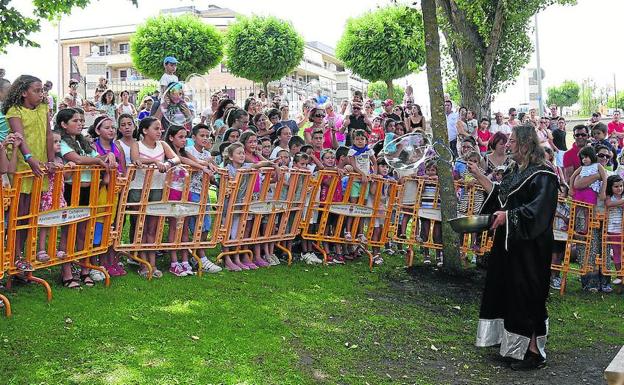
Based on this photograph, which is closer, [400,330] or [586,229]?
[400,330]

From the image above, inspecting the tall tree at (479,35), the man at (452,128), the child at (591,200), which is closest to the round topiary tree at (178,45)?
the tall tree at (479,35)

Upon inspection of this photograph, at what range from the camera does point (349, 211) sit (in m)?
10.5

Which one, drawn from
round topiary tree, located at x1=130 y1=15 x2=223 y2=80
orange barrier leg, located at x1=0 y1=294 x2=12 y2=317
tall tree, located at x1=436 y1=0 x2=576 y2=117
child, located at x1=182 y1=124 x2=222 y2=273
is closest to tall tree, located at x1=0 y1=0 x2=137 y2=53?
child, located at x1=182 y1=124 x2=222 y2=273

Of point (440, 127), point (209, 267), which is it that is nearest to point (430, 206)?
point (440, 127)

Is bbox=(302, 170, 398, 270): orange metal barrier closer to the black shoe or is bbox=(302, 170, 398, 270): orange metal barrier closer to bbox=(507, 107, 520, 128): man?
the black shoe

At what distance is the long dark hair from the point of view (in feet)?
26.3

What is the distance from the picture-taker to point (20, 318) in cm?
658

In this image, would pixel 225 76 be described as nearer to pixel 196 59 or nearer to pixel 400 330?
pixel 196 59

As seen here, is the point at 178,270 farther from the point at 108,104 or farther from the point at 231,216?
the point at 108,104

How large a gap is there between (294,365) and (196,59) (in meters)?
33.5

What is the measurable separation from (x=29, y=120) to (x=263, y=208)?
319 centimetres

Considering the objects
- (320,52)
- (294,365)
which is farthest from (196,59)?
(320,52)

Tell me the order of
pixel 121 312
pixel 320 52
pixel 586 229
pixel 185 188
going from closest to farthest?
pixel 121 312 → pixel 185 188 → pixel 586 229 → pixel 320 52

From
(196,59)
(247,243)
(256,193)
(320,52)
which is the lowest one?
(247,243)
